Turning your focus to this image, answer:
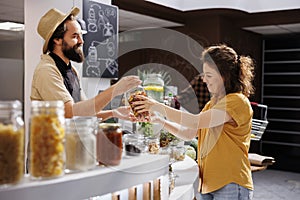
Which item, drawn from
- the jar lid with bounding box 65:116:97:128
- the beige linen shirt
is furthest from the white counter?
the beige linen shirt

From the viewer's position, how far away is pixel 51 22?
263 cm

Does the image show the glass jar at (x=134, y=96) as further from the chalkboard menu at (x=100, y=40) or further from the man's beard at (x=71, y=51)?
the chalkboard menu at (x=100, y=40)

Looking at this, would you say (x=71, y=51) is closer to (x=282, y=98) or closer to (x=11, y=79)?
(x=11, y=79)

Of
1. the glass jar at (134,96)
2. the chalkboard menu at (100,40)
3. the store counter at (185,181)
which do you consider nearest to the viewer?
the glass jar at (134,96)

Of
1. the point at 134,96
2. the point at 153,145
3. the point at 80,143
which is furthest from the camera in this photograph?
the point at 153,145

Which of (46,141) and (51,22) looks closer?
(46,141)

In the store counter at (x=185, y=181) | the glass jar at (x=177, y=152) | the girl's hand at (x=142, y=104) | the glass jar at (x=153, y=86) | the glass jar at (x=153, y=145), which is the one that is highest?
the glass jar at (x=153, y=86)

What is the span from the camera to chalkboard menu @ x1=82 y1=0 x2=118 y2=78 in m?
4.77

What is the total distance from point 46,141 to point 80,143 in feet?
0.48

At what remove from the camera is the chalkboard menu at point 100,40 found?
477 centimetres

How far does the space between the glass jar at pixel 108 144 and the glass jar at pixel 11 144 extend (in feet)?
1.03

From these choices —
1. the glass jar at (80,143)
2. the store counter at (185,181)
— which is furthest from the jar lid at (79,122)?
the store counter at (185,181)

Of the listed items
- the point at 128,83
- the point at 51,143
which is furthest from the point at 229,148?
the point at 51,143

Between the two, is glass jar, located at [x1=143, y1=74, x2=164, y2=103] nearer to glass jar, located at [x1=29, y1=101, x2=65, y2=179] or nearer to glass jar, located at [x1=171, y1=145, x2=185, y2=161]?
glass jar, located at [x1=171, y1=145, x2=185, y2=161]
